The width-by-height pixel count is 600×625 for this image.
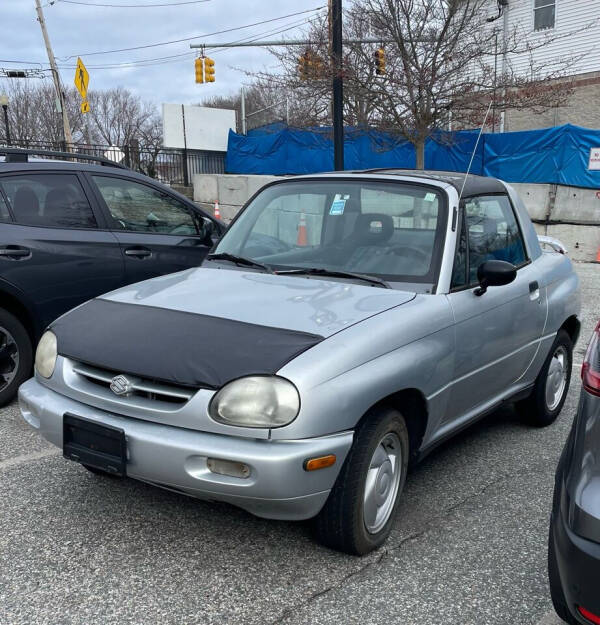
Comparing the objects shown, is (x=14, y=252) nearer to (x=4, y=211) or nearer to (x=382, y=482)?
(x=4, y=211)

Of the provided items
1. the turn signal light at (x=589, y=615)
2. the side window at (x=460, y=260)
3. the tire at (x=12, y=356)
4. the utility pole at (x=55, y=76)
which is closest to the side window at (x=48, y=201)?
the tire at (x=12, y=356)

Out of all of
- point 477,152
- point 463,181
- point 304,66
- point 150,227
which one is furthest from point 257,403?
point 477,152

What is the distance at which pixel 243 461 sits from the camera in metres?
2.61

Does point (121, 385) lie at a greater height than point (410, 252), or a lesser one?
lesser

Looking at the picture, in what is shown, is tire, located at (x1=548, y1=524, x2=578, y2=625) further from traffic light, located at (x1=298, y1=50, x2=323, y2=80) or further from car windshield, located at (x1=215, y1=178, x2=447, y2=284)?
traffic light, located at (x1=298, y1=50, x2=323, y2=80)

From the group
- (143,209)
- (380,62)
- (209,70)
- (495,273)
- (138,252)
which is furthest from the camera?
(209,70)

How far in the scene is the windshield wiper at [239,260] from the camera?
3934mm

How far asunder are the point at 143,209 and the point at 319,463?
362 centimetres

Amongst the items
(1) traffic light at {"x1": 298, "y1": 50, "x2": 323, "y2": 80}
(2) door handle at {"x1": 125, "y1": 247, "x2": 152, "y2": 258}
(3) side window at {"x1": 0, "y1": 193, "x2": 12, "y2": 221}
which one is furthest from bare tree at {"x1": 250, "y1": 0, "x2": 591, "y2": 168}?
(3) side window at {"x1": 0, "y1": 193, "x2": 12, "y2": 221}

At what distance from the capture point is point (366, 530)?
3016mm

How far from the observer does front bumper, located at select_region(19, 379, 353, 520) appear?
261 cm

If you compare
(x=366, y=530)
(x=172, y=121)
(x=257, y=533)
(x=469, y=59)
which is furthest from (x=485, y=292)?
(x=172, y=121)

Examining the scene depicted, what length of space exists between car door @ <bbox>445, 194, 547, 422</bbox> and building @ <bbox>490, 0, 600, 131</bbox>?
2014cm

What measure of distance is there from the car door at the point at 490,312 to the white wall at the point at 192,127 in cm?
2291
